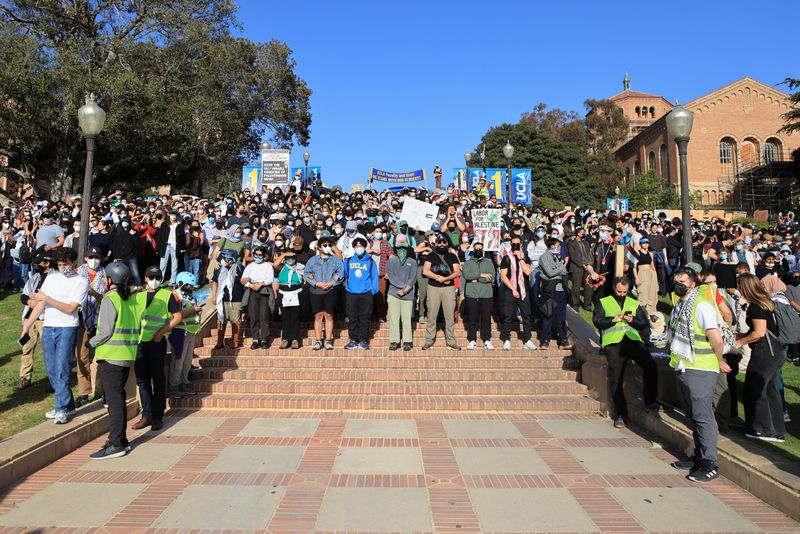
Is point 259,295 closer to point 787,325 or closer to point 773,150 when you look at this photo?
point 787,325

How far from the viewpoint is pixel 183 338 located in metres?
7.81

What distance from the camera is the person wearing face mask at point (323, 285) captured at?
9.52 metres

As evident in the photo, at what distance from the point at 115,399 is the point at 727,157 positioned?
61300mm

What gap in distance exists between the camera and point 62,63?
25062mm

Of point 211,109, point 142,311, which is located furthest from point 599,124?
point 142,311

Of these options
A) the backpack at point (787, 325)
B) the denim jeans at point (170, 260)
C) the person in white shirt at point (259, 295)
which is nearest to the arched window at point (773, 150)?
the backpack at point (787, 325)

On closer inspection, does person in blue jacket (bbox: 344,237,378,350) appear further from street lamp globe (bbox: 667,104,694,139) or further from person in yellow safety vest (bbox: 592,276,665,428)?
street lamp globe (bbox: 667,104,694,139)

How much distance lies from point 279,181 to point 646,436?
64.7ft

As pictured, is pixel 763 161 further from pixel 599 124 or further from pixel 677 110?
pixel 677 110

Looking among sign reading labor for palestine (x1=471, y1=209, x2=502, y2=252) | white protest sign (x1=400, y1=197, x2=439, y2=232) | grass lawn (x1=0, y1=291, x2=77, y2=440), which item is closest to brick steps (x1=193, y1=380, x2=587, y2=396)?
grass lawn (x1=0, y1=291, x2=77, y2=440)

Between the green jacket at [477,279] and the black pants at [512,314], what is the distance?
1.65ft

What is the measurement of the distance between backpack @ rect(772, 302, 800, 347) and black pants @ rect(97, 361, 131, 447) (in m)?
7.37

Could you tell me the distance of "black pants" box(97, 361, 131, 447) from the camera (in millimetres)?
5875

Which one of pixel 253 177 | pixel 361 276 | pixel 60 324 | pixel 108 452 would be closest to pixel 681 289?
pixel 361 276
